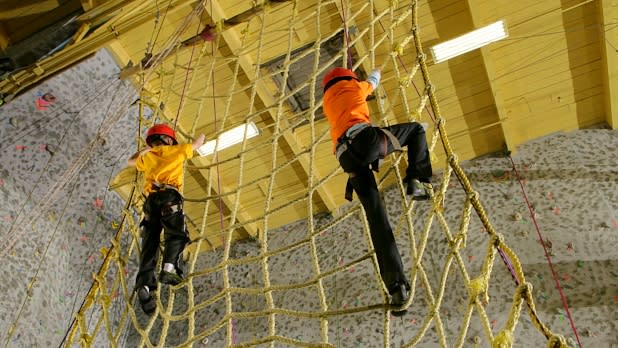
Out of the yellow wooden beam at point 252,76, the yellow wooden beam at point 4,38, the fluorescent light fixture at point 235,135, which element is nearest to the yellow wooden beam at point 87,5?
the yellow wooden beam at point 4,38

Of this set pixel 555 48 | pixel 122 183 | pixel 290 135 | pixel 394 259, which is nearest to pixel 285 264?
pixel 290 135

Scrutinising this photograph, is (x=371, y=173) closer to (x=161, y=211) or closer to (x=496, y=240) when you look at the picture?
(x=496, y=240)

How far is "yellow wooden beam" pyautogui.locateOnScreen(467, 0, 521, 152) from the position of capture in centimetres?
409

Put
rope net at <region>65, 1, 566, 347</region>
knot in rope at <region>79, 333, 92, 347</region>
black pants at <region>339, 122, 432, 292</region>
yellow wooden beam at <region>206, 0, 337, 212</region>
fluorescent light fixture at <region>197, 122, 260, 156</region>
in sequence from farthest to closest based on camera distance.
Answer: fluorescent light fixture at <region>197, 122, 260, 156</region>, yellow wooden beam at <region>206, 0, 337, 212</region>, rope net at <region>65, 1, 566, 347</region>, knot in rope at <region>79, 333, 92, 347</region>, black pants at <region>339, 122, 432, 292</region>

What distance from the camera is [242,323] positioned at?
189 inches

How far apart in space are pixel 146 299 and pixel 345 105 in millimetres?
1238

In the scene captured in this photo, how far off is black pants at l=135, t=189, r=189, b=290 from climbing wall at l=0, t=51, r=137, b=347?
1592mm

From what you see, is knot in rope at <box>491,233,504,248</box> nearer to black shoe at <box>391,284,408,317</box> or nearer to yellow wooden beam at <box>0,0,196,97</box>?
black shoe at <box>391,284,408,317</box>

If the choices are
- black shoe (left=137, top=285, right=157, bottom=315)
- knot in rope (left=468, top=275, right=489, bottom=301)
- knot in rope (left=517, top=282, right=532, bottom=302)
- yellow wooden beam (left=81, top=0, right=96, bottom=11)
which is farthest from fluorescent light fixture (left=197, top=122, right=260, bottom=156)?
knot in rope (left=517, top=282, right=532, bottom=302)

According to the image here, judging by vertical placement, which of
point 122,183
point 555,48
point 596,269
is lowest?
point 596,269

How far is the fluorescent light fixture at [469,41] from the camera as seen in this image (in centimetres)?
398

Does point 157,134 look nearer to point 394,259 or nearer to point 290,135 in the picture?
point 394,259

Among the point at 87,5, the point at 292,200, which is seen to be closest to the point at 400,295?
the point at 292,200

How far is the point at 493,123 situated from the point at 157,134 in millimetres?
3021
